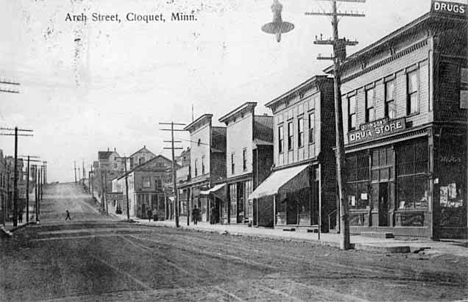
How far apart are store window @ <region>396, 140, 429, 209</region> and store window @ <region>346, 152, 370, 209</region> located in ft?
8.43

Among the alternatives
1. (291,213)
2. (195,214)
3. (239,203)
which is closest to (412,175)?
(291,213)

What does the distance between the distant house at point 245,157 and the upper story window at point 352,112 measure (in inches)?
468

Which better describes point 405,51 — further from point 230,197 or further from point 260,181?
point 230,197

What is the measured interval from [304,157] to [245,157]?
9.83 meters

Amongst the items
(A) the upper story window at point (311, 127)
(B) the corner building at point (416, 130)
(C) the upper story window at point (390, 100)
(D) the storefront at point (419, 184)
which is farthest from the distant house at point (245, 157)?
(C) the upper story window at point (390, 100)

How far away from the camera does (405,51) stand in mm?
21500

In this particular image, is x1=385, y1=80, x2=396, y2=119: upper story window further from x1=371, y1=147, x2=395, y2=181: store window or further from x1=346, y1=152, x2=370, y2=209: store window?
x1=346, y1=152, x2=370, y2=209: store window

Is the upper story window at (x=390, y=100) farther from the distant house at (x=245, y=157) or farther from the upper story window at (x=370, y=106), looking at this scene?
the distant house at (x=245, y=157)

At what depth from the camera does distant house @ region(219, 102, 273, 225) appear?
38.0m

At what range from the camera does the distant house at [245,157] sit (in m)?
38.0

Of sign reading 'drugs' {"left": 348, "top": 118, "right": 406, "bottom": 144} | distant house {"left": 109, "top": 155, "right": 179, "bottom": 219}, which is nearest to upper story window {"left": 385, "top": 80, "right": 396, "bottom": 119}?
sign reading 'drugs' {"left": 348, "top": 118, "right": 406, "bottom": 144}

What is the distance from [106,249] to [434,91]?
12.8 meters

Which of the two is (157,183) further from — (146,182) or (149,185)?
(146,182)

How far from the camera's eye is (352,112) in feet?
85.0
